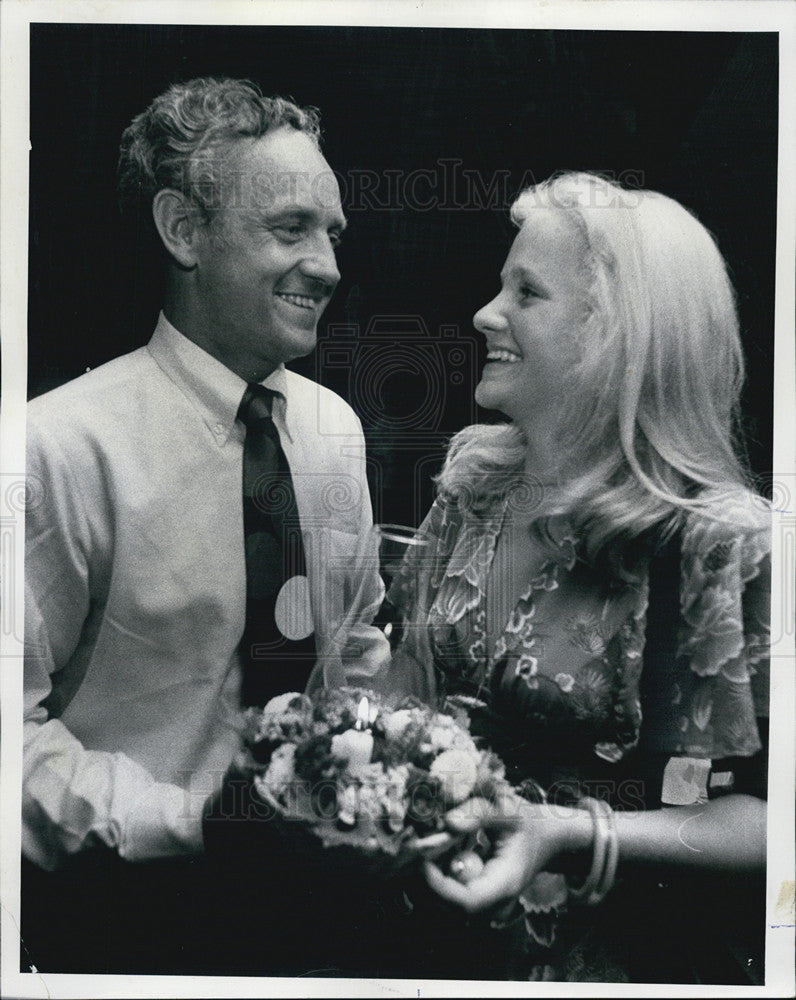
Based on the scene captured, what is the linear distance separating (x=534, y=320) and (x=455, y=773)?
1.08 m

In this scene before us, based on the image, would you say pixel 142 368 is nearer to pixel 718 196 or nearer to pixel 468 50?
pixel 468 50

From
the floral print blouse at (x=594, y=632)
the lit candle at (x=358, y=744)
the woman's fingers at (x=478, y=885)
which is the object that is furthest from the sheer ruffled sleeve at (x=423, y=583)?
the woman's fingers at (x=478, y=885)

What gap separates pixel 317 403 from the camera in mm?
2432

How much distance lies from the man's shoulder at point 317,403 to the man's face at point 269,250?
0.10m

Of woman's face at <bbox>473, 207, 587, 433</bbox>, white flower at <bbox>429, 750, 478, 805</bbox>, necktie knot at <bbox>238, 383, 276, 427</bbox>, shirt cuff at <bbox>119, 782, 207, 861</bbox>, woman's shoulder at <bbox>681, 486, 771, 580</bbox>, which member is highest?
woman's face at <bbox>473, 207, 587, 433</bbox>

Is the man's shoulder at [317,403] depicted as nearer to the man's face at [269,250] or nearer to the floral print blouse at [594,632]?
the man's face at [269,250]

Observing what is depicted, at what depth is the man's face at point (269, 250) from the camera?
238 cm

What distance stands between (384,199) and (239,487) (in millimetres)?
758

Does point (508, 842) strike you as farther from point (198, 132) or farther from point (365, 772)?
point (198, 132)

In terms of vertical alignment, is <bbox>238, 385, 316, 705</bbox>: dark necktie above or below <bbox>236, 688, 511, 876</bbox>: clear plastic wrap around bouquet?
above

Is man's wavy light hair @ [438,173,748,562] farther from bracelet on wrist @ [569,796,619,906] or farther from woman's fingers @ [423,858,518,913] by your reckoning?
woman's fingers @ [423,858,518,913]

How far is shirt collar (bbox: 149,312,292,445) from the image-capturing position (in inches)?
95.1

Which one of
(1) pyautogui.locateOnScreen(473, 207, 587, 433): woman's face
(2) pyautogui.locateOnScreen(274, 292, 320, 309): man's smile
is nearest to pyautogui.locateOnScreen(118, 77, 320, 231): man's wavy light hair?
(2) pyautogui.locateOnScreen(274, 292, 320, 309): man's smile

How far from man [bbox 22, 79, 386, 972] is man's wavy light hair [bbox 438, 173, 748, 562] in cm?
48
